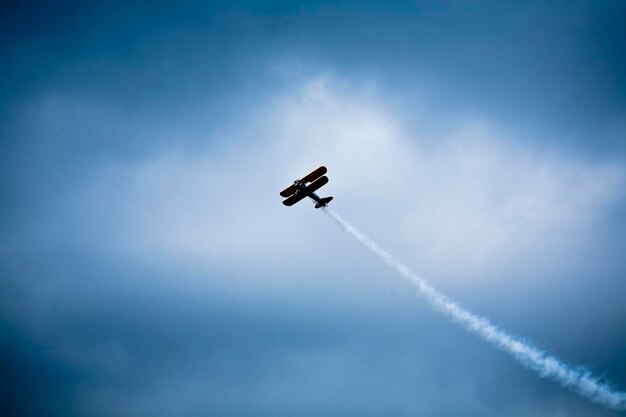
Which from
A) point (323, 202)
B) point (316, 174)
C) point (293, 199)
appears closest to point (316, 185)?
point (316, 174)

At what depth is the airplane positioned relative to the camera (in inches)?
2197

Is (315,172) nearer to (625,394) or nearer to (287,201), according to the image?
(287,201)

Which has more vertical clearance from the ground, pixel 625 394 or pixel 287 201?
pixel 287 201

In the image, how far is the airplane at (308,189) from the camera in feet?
183

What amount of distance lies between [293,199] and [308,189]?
10.7 ft

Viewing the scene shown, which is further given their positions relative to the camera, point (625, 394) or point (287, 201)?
point (287, 201)

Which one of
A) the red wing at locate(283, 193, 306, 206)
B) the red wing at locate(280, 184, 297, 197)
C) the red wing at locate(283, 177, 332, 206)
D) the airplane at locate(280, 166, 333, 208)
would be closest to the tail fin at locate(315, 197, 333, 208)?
the airplane at locate(280, 166, 333, 208)

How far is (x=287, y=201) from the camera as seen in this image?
193 ft

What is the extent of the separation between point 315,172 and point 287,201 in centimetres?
702

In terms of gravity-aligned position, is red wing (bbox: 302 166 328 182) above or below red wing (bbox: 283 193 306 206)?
above

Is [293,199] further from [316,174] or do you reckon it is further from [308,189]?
[316,174]

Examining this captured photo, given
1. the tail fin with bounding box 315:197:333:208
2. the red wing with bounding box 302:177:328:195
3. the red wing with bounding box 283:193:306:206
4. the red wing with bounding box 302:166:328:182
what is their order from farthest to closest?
the tail fin with bounding box 315:197:333:208 < the red wing with bounding box 283:193:306:206 < the red wing with bounding box 302:177:328:195 < the red wing with bounding box 302:166:328:182

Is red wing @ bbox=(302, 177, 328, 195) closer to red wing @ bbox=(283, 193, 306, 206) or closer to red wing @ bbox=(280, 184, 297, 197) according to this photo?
red wing @ bbox=(283, 193, 306, 206)

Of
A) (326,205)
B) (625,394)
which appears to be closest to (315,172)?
(326,205)
